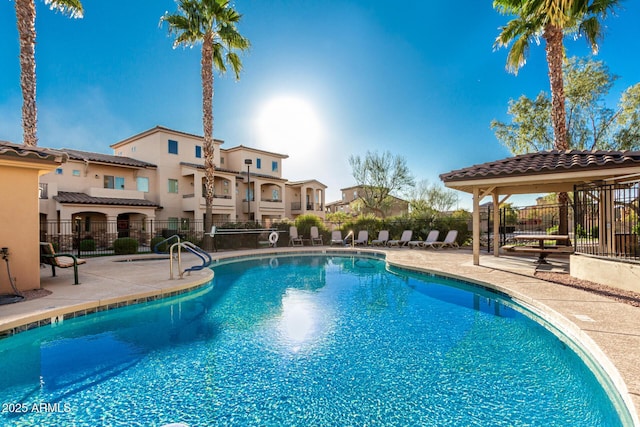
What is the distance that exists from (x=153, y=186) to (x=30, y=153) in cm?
1952

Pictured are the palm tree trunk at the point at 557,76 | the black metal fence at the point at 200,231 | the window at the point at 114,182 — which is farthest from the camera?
the window at the point at 114,182

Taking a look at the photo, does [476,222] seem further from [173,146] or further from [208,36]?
[173,146]

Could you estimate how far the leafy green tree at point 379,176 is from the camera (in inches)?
1158

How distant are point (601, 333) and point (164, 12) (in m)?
20.2

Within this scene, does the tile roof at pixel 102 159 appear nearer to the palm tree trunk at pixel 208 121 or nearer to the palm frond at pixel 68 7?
the palm tree trunk at pixel 208 121

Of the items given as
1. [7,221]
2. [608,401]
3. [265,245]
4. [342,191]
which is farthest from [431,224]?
[342,191]

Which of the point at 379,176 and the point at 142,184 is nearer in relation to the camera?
the point at 142,184

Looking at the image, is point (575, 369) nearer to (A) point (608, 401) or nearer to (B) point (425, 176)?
(A) point (608, 401)

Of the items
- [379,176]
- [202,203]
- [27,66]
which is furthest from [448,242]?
[27,66]

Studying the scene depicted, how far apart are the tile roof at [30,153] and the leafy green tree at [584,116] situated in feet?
75.5

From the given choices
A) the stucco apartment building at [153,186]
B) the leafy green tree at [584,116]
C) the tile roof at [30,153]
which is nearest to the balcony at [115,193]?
the stucco apartment building at [153,186]

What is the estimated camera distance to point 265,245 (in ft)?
63.7

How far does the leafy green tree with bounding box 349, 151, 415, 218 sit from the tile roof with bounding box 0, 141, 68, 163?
993 inches

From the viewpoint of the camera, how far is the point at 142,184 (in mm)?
23984
